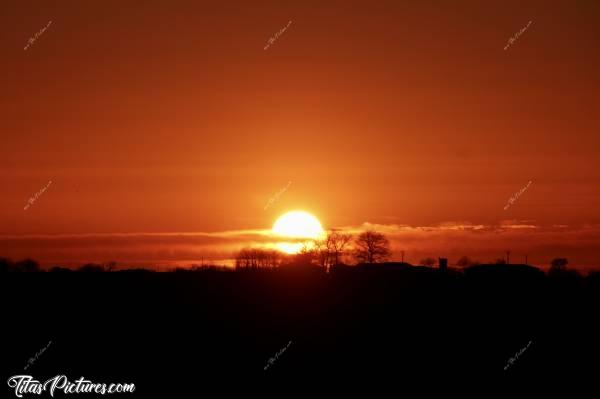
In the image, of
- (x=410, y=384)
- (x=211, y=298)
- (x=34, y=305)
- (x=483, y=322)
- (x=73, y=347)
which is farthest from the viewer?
(x=211, y=298)

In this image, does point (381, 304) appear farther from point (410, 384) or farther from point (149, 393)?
point (149, 393)

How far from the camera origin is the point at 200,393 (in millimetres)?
52656

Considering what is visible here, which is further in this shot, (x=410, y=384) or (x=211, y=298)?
(x=211, y=298)

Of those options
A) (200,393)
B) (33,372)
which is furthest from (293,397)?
(33,372)

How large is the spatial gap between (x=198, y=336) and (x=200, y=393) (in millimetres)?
18890

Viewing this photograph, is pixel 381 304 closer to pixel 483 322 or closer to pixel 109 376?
pixel 483 322

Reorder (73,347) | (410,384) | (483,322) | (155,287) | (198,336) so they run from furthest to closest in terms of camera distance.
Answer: (155,287)
(483,322)
(198,336)
(73,347)
(410,384)

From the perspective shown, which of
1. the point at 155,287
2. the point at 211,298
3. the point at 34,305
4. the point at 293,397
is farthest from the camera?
the point at 155,287

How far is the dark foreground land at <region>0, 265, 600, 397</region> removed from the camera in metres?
58.9

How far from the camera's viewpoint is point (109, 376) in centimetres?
5697

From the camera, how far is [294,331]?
245 ft

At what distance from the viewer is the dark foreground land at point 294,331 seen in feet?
193

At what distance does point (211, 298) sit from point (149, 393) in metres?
36.3

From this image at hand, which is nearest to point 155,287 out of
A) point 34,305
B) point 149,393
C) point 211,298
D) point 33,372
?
point 211,298
